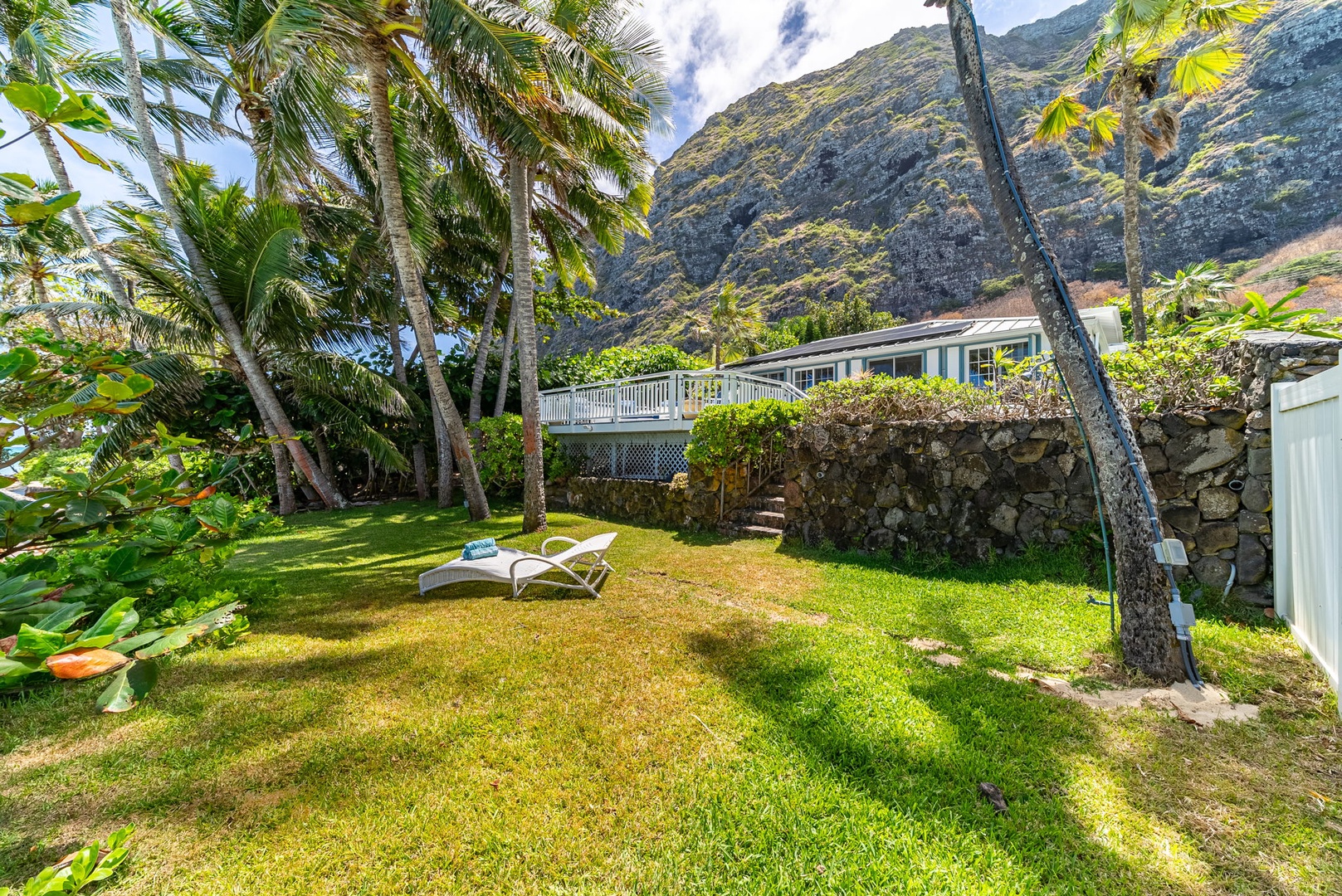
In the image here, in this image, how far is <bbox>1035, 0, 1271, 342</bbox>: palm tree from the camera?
8766mm

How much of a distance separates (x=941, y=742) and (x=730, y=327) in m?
33.3

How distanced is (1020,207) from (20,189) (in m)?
5.15

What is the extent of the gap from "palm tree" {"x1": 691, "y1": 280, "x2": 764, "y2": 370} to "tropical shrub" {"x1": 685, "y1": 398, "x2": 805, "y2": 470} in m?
22.7

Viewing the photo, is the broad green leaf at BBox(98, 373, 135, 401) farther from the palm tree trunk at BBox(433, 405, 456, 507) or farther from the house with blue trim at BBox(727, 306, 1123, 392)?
the house with blue trim at BBox(727, 306, 1123, 392)

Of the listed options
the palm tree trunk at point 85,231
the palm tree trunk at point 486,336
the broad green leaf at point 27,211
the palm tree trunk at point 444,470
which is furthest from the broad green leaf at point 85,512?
the palm tree trunk at point 85,231

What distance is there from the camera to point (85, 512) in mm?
1415

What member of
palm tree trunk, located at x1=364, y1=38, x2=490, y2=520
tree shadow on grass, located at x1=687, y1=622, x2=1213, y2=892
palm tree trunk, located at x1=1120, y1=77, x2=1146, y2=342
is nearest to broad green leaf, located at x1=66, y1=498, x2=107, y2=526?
tree shadow on grass, located at x1=687, y1=622, x2=1213, y2=892

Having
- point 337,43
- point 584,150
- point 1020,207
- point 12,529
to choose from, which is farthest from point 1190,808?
point 337,43

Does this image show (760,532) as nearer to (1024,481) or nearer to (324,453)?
(1024,481)

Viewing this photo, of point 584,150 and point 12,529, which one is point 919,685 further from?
point 584,150

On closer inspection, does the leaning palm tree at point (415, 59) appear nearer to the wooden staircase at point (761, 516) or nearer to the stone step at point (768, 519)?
the wooden staircase at point (761, 516)

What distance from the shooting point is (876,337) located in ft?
59.5

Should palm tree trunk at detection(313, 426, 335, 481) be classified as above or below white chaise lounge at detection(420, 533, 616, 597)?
above

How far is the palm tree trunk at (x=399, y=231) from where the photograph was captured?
27.0 ft
